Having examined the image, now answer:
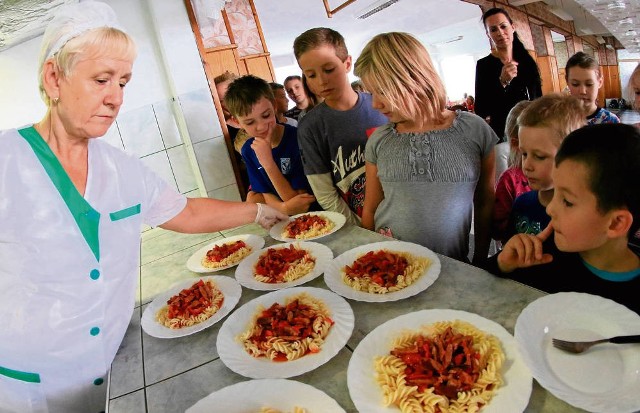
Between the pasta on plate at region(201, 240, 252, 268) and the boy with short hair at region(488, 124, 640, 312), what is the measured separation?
3.89ft

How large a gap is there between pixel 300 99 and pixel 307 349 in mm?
4070

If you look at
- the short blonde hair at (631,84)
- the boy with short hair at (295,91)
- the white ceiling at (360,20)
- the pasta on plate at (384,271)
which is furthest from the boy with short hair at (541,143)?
the white ceiling at (360,20)

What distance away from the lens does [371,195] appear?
1.87 metres

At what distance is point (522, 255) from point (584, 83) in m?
1.98

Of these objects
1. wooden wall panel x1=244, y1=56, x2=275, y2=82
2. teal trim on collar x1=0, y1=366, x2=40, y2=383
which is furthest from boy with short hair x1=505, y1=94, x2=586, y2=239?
wooden wall panel x1=244, y1=56, x2=275, y2=82

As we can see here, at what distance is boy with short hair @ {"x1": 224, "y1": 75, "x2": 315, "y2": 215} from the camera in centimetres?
232

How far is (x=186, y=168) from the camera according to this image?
12.3 feet

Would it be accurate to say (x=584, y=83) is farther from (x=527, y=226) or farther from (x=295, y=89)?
(x=295, y=89)

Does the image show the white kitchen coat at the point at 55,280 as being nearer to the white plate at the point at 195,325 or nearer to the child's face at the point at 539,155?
the white plate at the point at 195,325

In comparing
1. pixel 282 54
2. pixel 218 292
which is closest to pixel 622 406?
pixel 218 292

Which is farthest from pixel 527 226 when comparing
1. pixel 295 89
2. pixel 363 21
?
pixel 363 21

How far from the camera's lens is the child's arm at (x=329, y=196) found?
2152 mm

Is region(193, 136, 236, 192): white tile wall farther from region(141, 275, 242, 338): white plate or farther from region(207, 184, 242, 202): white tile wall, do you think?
region(141, 275, 242, 338): white plate

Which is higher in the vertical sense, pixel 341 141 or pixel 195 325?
pixel 341 141
